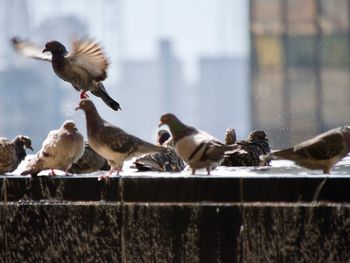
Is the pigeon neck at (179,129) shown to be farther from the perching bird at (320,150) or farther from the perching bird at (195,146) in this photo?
the perching bird at (320,150)

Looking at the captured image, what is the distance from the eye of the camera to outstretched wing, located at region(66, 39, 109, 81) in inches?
288

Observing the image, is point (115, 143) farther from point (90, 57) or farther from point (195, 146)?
point (90, 57)

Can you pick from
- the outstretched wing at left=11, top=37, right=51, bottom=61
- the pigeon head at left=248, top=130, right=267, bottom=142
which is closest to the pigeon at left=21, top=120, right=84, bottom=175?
the outstretched wing at left=11, top=37, right=51, bottom=61

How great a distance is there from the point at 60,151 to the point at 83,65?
1143 mm

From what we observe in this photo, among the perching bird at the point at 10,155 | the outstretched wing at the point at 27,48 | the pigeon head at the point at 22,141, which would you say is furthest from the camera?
the outstretched wing at the point at 27,48

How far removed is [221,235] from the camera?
6.15 m

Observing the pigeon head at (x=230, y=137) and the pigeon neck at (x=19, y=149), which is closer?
the pigeon neck at (x=19, y=149)

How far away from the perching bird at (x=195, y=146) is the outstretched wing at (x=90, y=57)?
109cm

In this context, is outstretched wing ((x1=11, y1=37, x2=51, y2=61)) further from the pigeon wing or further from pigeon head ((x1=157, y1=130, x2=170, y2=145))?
the pigeon wing

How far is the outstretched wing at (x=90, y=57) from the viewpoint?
7316mm

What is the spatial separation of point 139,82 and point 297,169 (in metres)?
55.0

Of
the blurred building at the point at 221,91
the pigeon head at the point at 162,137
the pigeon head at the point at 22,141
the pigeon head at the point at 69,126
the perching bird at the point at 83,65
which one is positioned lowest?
the blurred building at the point at 221,91

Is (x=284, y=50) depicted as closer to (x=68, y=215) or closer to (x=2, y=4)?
(x=2, y=4)

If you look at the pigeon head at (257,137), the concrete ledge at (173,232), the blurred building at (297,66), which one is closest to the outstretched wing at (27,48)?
the pigeon head at (257,137)
